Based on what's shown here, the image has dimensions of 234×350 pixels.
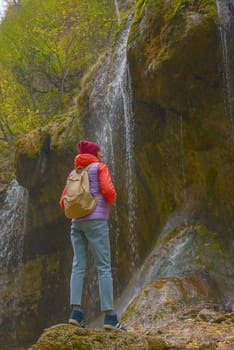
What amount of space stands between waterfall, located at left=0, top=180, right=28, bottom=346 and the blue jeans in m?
11.2

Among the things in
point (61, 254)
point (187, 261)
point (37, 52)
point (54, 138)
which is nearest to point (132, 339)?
point (187, 261)

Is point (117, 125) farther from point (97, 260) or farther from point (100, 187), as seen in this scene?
point (97, 260)

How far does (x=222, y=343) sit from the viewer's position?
508cm

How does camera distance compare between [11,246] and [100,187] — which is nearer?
[100,187]

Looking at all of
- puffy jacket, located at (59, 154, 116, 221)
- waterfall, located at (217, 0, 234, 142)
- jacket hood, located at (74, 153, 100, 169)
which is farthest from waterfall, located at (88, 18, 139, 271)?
puffy jacket, located at (59, 154, 116, 221)

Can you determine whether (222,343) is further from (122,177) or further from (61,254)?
(61,254)

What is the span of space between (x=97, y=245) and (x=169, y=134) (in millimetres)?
5924

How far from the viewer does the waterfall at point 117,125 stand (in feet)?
37.9

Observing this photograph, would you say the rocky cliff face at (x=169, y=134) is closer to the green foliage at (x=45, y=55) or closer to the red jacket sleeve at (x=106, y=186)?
the red jacket sleeve at (x=106, y=186)

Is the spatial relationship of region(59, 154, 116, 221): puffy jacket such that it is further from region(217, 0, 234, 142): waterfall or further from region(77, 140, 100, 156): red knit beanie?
region(217, 0, 234, 142): waterfall

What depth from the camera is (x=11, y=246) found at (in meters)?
16.8

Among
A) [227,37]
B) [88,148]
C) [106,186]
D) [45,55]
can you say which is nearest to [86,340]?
[106,186]

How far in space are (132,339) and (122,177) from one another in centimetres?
806

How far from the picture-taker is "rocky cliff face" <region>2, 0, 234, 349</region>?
30.7 ft
